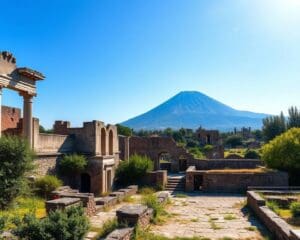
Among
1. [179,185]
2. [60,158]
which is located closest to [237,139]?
[179,185]

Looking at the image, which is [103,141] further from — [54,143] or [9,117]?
[9,117]

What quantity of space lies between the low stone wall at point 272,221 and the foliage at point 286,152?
785 centimetres

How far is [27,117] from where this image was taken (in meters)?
17.8

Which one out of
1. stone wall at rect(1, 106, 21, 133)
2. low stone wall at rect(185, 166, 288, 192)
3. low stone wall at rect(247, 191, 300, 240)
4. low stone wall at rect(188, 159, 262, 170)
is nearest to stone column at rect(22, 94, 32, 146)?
stone wall at rect(1, 106, 21, 133)

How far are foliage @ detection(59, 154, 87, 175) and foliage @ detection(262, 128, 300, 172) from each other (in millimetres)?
12283

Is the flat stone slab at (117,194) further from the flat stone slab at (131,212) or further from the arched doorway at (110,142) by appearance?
the arched doorway at (110,142)

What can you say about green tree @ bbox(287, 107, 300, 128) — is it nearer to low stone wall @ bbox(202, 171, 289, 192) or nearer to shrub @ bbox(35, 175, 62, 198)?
low stone wall @ bbox(202, 171, 289, 192)

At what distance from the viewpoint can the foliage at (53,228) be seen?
7188mm

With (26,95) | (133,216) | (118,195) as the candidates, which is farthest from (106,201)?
(26,95)

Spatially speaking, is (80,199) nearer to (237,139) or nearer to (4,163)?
(4,163)

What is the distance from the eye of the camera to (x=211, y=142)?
60500 mm

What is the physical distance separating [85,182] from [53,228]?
1510 cm

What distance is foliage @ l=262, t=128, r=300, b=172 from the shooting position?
21375 mm

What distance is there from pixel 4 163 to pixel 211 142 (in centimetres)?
5109
